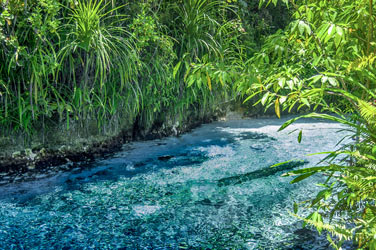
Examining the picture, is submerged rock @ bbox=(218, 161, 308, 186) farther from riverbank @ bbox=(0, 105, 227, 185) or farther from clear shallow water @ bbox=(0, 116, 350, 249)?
riverbank @ bbox=(0, 105, 227, 185)

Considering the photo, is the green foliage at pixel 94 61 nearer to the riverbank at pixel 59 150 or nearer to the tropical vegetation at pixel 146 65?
the tropical vegetation at pixel 146 65

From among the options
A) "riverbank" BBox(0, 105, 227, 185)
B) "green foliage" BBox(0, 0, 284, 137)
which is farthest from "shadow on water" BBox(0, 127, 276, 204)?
Result: "green foliage" BBox(0, 0, 284, 137)

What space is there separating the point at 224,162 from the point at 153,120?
1.23 meters

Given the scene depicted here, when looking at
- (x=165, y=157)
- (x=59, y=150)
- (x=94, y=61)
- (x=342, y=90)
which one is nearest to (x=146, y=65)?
(x=94, y=61)

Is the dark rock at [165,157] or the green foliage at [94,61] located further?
the dark rock at [165,157]

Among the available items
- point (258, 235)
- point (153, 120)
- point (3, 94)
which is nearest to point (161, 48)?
point (153, 120)

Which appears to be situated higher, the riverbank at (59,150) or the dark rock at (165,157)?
the riverbank at (59,150)

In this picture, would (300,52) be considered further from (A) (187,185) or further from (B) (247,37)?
(B) (247,37)

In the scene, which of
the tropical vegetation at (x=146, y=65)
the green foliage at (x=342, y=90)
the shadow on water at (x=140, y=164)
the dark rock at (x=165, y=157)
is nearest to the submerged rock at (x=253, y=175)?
the tropical vegetation at (x=146, y=65)

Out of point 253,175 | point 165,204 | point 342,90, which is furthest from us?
point 253,175

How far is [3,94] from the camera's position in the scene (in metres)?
3.09

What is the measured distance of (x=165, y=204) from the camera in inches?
102

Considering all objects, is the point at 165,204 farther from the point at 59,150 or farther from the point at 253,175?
the point at 59,150

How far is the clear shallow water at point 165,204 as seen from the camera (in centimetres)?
209
